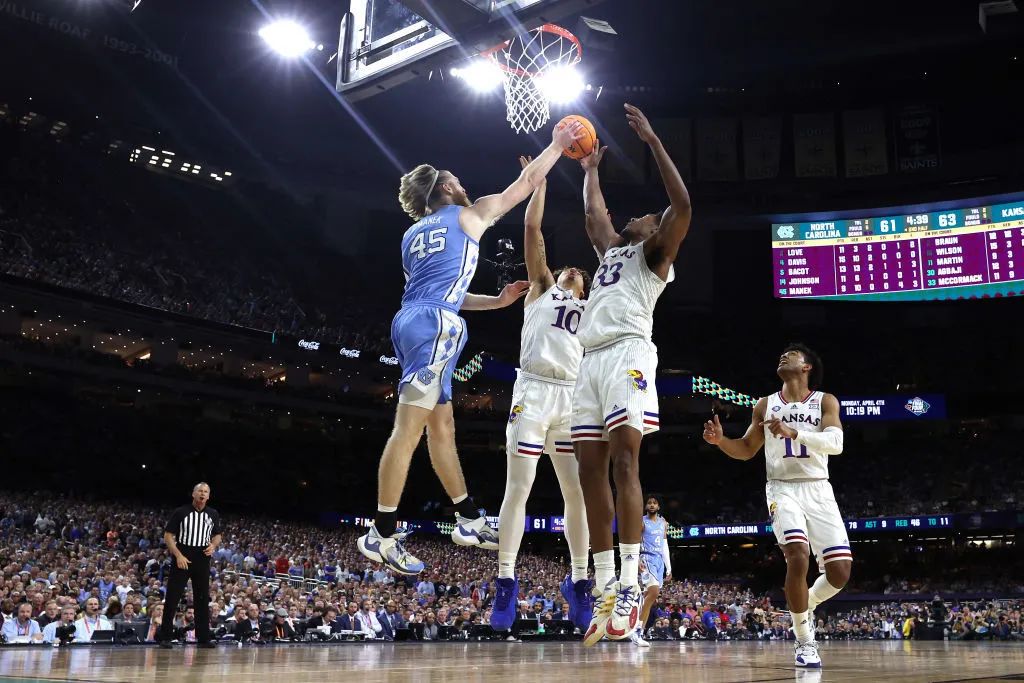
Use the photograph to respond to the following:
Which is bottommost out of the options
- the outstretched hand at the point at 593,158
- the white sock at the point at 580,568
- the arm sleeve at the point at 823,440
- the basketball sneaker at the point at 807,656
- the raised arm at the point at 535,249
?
the basketball sneaker at the point at 807,656

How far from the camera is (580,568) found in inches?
250

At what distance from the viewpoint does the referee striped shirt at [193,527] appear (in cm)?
1002

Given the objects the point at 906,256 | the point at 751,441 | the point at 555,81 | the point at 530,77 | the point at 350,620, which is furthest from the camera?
the point at 906,256

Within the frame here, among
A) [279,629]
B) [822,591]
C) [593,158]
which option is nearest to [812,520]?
[822,591]

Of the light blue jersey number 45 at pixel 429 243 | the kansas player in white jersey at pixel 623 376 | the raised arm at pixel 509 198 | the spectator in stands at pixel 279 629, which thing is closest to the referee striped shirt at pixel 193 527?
the spectator in stands at pixel 279 629

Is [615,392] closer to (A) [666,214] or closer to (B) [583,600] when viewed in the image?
(A) [666,214]

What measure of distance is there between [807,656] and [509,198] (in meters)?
3.76

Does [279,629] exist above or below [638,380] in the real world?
below

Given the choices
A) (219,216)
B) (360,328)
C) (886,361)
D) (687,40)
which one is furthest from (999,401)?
(219,216)

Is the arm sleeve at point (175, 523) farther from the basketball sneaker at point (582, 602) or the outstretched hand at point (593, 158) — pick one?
the outstretched hand at point (593, 158)

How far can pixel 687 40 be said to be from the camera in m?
27.9

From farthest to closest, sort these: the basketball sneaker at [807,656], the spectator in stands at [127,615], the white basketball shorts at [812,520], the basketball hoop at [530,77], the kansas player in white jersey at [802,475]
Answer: the spectator in stands at [127,615] < the basketball hoop at [530,77] < the white basketball shorts at [812,520] < the kansas player in white jersey at [802,475] < the basketball sneaker at [807,656]

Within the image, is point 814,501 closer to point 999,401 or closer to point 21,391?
point 21,391

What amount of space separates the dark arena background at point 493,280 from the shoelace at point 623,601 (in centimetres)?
1557
